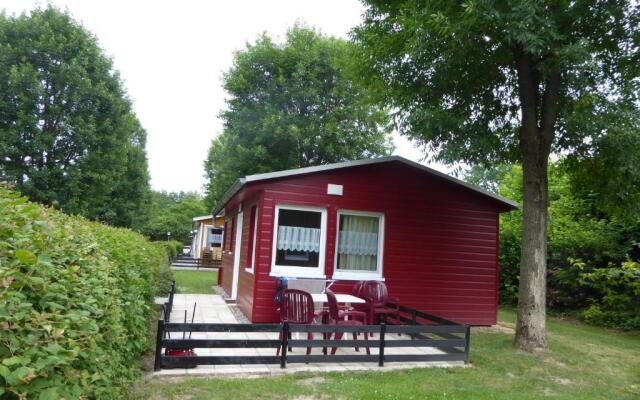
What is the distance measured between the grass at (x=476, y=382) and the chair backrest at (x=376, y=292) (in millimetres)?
1624

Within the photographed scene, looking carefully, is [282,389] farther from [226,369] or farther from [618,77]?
[618,77]

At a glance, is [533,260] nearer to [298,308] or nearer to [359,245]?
[359,245]

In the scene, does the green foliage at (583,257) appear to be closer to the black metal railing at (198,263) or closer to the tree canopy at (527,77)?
the tree canopy at (527,77)

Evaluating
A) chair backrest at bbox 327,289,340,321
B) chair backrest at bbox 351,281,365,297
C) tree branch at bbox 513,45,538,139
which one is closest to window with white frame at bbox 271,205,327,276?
chair backrest at bbox 351,281,365,297

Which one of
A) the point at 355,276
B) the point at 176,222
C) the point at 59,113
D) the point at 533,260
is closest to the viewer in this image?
the point at 533,260

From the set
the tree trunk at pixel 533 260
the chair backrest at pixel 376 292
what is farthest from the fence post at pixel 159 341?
the tree trunk at pixel 533 260

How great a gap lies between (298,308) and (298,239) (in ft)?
8.26

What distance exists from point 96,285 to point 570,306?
12741 millimetres

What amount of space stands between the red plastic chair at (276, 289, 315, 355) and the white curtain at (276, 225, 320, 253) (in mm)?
2322

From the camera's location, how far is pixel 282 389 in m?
4.63

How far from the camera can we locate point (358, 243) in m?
8.83

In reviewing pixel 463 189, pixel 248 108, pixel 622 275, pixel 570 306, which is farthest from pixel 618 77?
pixel 248 108

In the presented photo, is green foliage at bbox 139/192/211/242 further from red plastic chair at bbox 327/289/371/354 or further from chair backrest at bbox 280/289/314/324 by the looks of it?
chair backrest at bbox 280/289/314/324

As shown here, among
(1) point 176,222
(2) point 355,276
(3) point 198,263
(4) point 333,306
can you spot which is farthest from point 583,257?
(1) point 176,222
